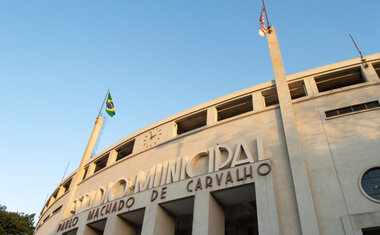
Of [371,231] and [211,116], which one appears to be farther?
[211,116]

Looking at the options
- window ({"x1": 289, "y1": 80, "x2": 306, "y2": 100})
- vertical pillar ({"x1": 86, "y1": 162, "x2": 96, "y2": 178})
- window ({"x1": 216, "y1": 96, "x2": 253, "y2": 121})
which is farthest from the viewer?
vertical pillar ({"x1": 86, "y1": 162, "x2": 96, "y2": 178})

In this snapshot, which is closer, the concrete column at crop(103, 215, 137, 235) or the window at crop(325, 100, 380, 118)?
the window at crop(325, 100, 380, 118)

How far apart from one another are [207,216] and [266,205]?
131 inches

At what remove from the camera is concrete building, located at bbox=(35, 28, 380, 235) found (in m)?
14.3

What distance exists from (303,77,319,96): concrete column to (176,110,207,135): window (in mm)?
7884

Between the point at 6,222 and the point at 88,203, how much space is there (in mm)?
26144

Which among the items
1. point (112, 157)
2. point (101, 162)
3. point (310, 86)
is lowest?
point (112, 157)

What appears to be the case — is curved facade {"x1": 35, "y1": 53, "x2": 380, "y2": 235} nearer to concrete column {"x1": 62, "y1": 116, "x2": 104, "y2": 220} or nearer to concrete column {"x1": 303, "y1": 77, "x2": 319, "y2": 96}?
concrete column {"x1": 303, "y1": 77, "x2": 319, "y2": 96}

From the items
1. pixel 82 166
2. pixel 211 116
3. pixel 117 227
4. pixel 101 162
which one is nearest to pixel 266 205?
pixel 211 116

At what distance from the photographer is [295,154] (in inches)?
632

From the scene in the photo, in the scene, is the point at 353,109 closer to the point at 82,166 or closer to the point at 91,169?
the point at 91,169

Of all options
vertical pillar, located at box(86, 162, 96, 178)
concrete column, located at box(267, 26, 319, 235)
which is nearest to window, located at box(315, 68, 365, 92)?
concrete column, located at box(267, 26, 319, 235)

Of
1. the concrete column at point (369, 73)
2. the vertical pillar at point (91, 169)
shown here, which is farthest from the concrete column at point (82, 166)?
the concrete column at point (369, 73)

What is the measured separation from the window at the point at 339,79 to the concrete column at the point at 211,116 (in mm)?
7691
